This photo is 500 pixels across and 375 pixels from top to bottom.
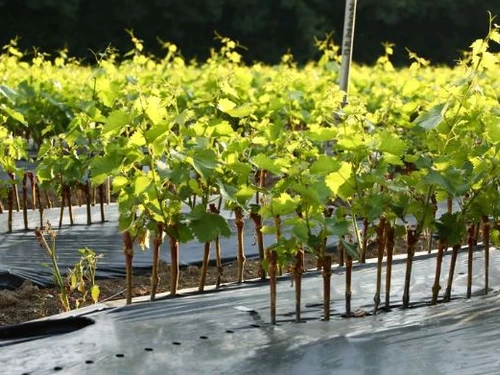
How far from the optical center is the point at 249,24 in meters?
28.9

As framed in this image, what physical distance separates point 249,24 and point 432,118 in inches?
1013

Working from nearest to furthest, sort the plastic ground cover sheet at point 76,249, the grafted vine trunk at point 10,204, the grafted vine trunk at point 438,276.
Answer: the grafted vine trunk at point 438,276 → the plastic ground cover sheet at point 76,249 → the grafted vine trunk at point 10,204

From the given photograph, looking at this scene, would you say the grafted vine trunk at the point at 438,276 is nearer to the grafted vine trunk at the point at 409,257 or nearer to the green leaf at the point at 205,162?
the grafted vine trunk at the point at 409,257

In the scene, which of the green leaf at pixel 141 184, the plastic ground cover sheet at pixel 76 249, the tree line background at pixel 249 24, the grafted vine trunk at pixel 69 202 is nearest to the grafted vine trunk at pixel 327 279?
the green leaf at pixel 141 184

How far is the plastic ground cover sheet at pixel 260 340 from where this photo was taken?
3.17 meters

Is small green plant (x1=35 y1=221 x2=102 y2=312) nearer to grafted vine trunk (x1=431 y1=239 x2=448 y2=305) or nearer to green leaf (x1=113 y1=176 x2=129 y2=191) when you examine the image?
green leaf (x1=113 y1=176 x2=129 y2=191)

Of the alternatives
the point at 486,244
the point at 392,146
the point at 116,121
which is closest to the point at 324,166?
the point at 392,146

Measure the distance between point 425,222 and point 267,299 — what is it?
27.9 inches

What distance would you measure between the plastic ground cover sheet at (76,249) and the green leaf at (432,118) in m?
1.75

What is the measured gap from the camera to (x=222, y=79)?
497cm

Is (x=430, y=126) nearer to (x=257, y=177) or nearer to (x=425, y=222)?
(x=425, y=222)

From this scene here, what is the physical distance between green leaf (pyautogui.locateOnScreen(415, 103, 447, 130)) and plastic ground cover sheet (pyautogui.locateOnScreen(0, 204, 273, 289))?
175cm

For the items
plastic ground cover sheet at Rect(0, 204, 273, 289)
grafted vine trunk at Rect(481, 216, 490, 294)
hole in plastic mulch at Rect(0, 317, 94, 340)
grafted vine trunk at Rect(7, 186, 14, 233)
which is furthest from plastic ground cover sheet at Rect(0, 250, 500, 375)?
grafted vine trunk at Rect(7, 186, 14, 233)

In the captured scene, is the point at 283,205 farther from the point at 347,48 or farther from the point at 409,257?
the point at 347,48
